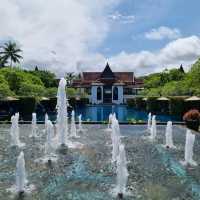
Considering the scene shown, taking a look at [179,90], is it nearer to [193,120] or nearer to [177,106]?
[177,106]

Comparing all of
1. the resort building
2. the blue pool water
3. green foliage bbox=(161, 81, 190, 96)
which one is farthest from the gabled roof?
the blue pool water

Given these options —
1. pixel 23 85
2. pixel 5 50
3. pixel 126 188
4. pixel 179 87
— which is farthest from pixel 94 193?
pixel 5 50

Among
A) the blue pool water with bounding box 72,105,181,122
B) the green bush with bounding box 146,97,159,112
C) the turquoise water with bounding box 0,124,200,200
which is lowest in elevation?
the turquoise water with bounding box 0,124,200,200

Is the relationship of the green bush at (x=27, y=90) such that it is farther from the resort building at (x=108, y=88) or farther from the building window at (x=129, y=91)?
the building window at (x=129, y=91)

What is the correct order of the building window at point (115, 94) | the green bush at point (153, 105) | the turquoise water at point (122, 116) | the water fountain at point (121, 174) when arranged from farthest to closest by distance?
the building window at point (115, 94) → the green bush at point (153, 105) → the turquoise water at point (122, 116) → the water fountain at point (121, 174)

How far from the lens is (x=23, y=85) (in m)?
42.6

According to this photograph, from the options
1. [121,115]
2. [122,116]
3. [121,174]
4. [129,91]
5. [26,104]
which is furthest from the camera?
[129,91]

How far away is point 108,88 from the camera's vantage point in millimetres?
68625

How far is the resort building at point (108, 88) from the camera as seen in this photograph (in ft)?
223

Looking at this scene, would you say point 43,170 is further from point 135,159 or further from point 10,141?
point 10,141

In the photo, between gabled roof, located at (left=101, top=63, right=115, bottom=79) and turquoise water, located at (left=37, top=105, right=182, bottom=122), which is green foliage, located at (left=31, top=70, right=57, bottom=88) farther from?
turquoise water, located at (left=37, top=105, right=182, bottom=122)

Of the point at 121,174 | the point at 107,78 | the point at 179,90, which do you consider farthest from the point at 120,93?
the point at 121,174

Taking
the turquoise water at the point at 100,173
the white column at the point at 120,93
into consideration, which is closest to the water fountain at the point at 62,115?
the turquoise water at the point at 100,173

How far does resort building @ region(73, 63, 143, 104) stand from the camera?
2677 inches
